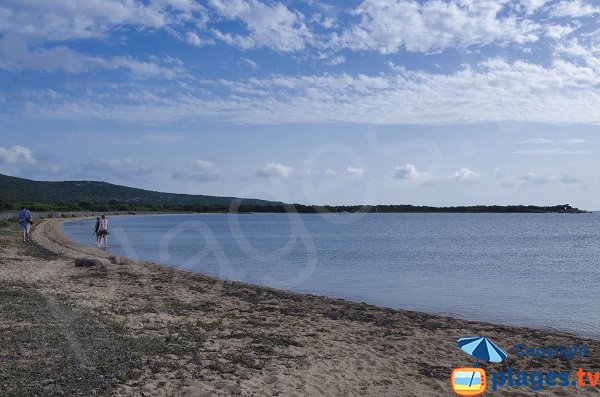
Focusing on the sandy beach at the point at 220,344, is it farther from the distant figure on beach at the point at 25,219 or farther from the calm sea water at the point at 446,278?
the distant figure on beach at the point at 25,219

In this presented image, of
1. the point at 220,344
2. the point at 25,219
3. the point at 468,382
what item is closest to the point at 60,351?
the point at 220,344

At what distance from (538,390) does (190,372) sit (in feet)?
17.7

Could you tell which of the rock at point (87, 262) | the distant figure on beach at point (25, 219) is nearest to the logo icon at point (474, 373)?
the rock at point (87, 262)

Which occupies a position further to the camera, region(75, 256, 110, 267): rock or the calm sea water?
region(75, 256, 110, 267): rock

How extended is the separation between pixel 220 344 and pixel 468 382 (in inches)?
168

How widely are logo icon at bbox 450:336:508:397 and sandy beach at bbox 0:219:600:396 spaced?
0.23 meters

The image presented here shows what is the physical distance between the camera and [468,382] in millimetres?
8344

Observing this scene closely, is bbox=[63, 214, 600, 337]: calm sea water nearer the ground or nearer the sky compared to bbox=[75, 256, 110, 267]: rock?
nearer the ground

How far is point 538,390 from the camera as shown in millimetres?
8453

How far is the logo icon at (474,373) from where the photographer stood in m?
8.03

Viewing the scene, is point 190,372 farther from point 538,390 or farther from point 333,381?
point 538,390

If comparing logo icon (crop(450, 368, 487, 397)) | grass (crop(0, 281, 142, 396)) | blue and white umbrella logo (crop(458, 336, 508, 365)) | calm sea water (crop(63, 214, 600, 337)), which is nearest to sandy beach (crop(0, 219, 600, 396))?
grass (crop(0, 281, 142, 396))

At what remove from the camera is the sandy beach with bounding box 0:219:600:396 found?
24.1 ft

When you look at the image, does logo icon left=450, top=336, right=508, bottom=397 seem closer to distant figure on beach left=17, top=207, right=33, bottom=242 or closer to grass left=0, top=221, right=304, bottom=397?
grass left=0, top=221, right=304, bottom=397
